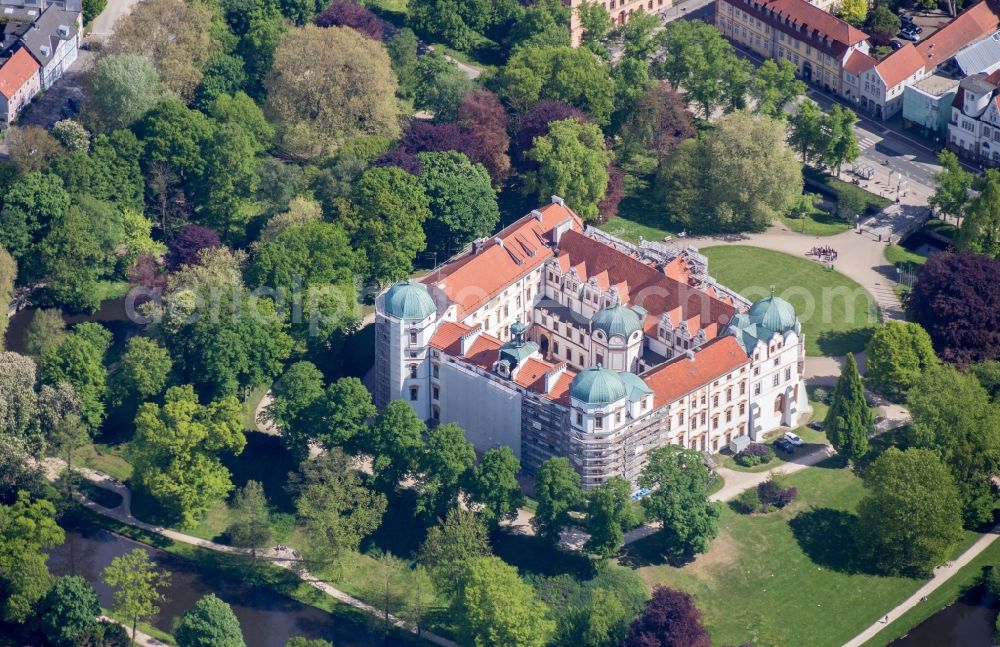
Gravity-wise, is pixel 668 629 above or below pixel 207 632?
above

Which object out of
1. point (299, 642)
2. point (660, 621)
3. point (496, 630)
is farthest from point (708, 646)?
point (299, 642)

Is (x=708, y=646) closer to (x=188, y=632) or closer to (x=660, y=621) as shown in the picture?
(x=660, y=621)

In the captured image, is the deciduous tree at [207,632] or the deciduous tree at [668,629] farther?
the deciduous tree at [207,632]

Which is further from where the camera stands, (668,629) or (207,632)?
(207,632)

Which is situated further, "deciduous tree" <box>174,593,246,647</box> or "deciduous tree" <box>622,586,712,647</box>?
"deciduous tree" <box>174,593,246,647</box>

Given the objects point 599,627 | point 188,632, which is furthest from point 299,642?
point 599,627

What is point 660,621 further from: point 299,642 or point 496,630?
point 299,642

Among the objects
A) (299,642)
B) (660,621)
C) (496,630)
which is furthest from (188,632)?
(660,621)

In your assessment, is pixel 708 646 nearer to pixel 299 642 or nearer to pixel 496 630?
pixel 496 630
